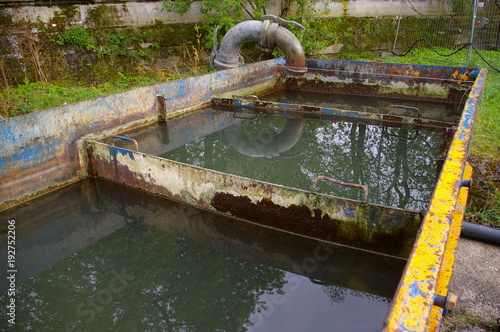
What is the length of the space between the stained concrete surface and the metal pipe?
6.29 metres

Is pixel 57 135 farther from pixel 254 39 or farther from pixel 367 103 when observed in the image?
pixel 367 103

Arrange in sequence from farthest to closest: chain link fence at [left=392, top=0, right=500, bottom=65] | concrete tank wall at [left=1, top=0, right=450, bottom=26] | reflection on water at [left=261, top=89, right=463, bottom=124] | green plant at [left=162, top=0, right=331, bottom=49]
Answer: chain link fence at [left=392, top=0, right=500, bottom=65]
green plant at [left=162, top=0, right=331, bottom=49]
concrete tank wall at [left=1, top=0, right=450, bottom=26]
reflection on water at [left=261, top=89, right=463, bottom=124]

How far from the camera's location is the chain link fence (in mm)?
13320

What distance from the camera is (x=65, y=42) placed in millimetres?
8852

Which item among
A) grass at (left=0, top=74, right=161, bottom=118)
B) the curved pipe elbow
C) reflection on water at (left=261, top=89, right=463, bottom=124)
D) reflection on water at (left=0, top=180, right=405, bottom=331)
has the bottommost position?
reflection on water at (left=0, top=180, right=405, bottom=331)

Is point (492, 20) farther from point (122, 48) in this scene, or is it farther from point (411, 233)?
point (411, 233)

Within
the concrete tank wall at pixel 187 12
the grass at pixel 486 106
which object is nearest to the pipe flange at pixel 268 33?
the concrete tank wall at pixel 187 12

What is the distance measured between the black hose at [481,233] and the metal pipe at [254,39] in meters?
6.21

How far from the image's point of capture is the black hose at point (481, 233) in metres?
3.54

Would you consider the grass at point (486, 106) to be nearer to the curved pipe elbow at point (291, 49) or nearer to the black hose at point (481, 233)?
the black hose at point (481, 233)

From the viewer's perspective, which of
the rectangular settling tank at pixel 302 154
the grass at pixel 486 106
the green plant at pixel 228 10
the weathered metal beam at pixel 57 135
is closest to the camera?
the rectangular settling tank at pixel 302 154

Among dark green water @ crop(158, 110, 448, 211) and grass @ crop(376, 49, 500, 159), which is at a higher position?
grass @ crop(376, 49, 500, 159)

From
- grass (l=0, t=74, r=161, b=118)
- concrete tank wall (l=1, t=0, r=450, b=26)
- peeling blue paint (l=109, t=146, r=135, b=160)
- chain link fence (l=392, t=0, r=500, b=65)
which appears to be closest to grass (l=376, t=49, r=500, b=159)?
chain link fence (l=392, t=0, r=500, b=65)

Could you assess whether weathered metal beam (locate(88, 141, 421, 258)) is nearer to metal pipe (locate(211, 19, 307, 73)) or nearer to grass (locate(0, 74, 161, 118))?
grass (locate(0, 74, 161, 118))
